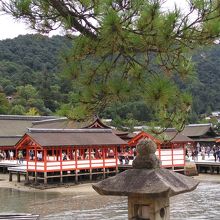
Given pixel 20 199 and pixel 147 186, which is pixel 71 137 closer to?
pixel 20 199

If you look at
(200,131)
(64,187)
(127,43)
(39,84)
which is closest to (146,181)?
(127,43)

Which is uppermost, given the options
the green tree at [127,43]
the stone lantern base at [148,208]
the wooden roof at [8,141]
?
the green tree at [127,43]

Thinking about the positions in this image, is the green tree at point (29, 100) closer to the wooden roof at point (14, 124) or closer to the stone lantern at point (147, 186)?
the wooden roof at point (14, 124)

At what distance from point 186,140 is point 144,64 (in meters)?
25.9

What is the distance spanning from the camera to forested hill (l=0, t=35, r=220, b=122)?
71.1 meters

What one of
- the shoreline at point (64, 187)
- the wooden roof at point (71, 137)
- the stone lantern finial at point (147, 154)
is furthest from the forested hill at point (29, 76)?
the stone lantern finial at point (147, 154)

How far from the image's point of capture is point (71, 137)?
26.7 metres

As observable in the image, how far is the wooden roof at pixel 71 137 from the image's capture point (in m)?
25.2

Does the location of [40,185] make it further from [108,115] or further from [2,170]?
Result: [108,115]

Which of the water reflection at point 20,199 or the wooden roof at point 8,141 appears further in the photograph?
the wooden roof at point 8,141

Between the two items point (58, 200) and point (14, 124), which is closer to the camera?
point (58, 200)

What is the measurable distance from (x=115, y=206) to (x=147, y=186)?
48.3ft

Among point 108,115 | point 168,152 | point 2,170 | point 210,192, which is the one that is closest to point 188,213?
point 210,192

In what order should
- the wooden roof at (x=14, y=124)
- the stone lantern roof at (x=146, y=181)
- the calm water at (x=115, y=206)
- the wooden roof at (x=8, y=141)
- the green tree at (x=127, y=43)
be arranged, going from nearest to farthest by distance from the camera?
the green tree at (x=127, y=43), the stone lantern roof at (x=146, y=181), the calm water at (x=115, y=206), the wooden roof at (x=8, y=141), the wooden roof at (x=14, y=124)
